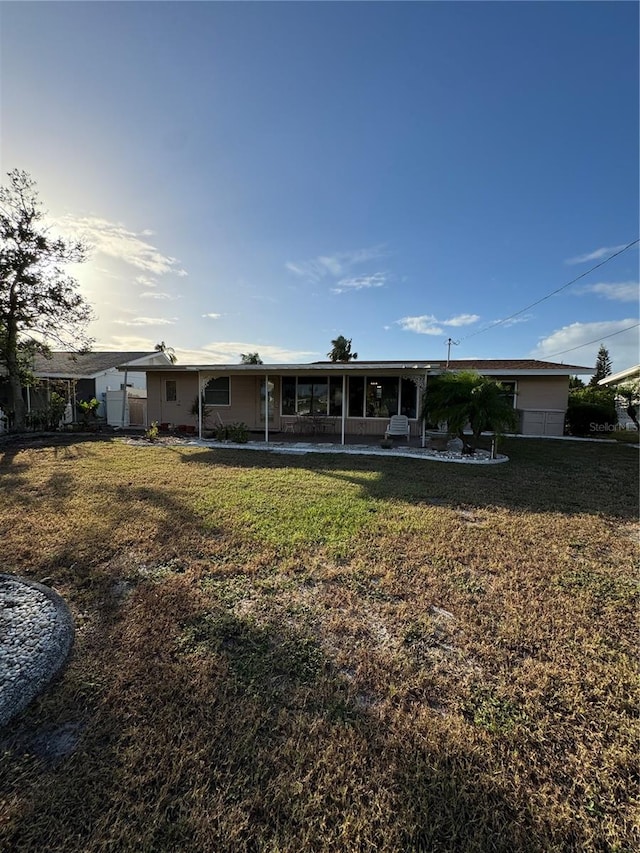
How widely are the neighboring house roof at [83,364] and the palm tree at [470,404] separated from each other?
12.1 m

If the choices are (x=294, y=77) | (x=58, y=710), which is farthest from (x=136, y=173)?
(x=58, y=710)

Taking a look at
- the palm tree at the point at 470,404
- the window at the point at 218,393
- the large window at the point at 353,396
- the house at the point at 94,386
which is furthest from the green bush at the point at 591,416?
the house at the point at 94,386

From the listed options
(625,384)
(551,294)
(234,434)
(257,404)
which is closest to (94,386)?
(257,404)

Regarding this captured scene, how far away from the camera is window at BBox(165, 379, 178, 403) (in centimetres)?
1506

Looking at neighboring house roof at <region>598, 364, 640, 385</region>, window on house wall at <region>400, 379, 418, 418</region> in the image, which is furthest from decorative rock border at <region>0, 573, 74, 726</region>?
neighboring house roof at <region>598, 364, 640, 385</region>

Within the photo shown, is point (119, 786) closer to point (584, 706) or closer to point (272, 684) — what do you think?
point (272, 684)

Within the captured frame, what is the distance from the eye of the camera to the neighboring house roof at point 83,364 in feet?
57.1

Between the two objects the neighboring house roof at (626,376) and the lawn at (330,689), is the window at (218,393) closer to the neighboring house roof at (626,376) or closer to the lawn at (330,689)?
the lawn at (330,689)

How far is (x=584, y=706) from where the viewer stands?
2.03 metres

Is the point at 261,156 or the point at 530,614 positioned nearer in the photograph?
the point at 530,614

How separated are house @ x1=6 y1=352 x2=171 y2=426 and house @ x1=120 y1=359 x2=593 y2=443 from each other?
174cm

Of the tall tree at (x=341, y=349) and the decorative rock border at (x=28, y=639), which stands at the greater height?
the tall tree at (x=341, y=349)

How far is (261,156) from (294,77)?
2.06 metres

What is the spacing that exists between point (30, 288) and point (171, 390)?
18.6 ft
